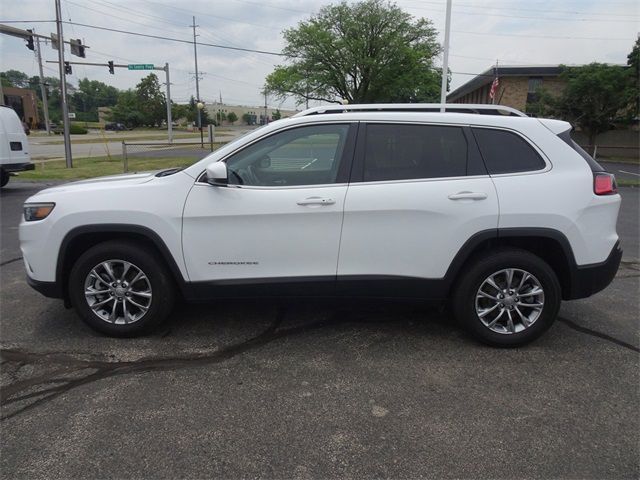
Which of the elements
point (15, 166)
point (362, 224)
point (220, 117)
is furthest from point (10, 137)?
point (220, 117)

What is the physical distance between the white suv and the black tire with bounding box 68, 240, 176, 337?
0.01m

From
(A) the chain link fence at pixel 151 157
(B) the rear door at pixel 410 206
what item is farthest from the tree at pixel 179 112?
(B) the rear door at pixel 410 206

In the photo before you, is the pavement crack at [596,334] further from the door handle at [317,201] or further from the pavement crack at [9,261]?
the pavement crack at [9,261]

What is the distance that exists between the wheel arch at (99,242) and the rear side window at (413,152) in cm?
163

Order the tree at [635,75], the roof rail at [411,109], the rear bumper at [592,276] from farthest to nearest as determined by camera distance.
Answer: the tree at [635,75] → the roof rail at [411,109] → the rear bumper at [592,276]

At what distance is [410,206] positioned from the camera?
3492 millimetres

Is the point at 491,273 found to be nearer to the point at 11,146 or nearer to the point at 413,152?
the point at 413,152

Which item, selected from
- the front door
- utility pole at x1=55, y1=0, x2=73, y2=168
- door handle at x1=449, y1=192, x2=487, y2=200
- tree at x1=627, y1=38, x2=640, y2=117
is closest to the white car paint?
utility pole at x1=55, y1=0, x2=73, y2=168

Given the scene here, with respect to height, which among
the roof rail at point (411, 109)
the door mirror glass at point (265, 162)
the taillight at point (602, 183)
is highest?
the roof rail at point (411, 109)

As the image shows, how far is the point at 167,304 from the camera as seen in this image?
374 cm

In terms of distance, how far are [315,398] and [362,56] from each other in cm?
4442

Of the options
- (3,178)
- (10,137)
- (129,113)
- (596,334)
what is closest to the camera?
(596,334)

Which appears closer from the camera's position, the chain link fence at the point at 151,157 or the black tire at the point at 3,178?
the black tire at the point at 3,178

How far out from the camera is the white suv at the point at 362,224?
352 cm
